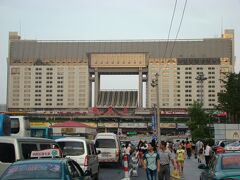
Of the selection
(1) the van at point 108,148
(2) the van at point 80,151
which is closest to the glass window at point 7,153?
(2) the van at point 80,151

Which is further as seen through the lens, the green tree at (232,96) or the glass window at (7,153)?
the green tree at (232,96)

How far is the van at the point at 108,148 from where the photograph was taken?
3372cm

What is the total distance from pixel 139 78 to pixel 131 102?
1126 centimetres

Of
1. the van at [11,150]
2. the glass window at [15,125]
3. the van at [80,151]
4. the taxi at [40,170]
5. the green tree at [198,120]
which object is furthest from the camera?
the green tree at [198,120]

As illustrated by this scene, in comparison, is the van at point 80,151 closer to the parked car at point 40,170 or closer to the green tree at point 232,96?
the parked car at point 40,170

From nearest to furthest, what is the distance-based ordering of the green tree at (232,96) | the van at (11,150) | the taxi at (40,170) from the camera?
the taxi at (40,170) → the van at (11,150) → the green tree at (232,96)

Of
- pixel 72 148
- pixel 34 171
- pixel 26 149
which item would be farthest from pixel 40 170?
pixel 72 148

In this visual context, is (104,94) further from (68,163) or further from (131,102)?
(68,163)

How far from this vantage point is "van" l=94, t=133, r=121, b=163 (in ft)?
111

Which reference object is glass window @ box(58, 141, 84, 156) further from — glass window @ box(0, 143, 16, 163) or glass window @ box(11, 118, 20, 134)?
glass window @ box(11, 118, 20, 134)

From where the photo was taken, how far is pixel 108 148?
34031mm

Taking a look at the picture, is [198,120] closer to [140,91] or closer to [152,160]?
[152,160]

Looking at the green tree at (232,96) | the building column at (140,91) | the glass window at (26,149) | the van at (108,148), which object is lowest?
the van at (108,148)

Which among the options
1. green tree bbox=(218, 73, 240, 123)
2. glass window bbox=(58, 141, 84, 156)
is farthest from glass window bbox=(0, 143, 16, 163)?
green tree bbox=(218, 73, 240, 123)
